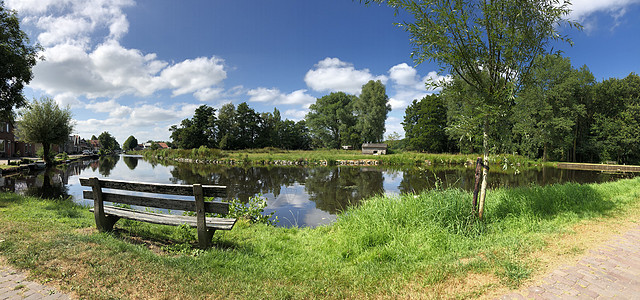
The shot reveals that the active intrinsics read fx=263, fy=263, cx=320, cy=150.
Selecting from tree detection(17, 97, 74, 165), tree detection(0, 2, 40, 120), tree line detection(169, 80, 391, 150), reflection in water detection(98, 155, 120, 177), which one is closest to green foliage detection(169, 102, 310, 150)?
tree line detection(169, 80, 391, 150)

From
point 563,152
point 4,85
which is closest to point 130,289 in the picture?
point 4,85

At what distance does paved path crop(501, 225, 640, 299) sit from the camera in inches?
109

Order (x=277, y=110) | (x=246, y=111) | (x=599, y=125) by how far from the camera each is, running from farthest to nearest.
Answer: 1. (x=277, y=110)
2. (x=246, y=111)
3. (x=599, y=125)

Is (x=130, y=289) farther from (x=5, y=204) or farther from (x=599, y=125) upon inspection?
(x=599, y=125)

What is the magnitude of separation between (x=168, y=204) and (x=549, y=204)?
8253 mm

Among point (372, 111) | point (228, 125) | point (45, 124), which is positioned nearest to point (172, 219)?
point (45, 124)

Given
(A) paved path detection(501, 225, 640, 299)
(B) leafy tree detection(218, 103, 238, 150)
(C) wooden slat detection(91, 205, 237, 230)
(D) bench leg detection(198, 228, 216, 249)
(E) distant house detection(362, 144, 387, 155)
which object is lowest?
(A) paved path detection(501, 225, 640, 299)

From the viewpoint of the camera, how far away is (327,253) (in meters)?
4.39

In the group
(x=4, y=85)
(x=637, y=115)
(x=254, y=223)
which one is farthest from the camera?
(x=637, y=115)

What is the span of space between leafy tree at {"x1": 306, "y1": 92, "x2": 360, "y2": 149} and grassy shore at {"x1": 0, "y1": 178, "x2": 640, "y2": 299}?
162 ft

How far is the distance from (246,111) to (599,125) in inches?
2363

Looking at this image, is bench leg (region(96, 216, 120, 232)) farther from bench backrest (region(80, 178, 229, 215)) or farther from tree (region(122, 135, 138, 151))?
tree (region(122, 135, 138, 151))

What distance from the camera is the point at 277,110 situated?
224 feet

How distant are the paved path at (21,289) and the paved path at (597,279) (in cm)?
475
